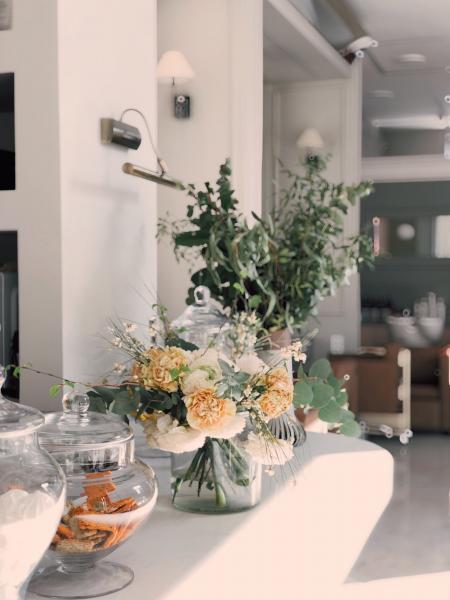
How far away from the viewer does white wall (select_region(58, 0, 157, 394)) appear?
6.21 ft

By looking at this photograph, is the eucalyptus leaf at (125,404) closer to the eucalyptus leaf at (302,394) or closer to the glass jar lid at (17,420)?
the glass jar lid at (17,420)

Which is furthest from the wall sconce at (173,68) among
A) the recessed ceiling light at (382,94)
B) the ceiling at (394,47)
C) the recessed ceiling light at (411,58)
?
the recessed ceiling light at (382,94)

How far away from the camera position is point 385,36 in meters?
6.41

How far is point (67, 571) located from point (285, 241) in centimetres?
144

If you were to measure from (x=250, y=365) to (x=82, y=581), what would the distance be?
1.54 ft

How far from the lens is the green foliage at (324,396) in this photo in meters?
1.94

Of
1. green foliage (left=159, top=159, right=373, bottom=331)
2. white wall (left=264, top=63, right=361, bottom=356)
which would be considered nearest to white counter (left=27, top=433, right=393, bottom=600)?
green foliage (left=159, top=159, right=373, bottom=331)

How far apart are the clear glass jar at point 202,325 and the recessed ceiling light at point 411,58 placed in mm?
5495

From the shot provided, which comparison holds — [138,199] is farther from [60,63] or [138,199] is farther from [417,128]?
[417,128]

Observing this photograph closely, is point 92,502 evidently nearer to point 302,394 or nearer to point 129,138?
point 302,394

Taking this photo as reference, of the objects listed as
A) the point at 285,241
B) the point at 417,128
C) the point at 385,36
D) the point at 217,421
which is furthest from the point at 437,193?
the point at 217,421

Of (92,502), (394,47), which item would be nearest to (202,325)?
(92,502)

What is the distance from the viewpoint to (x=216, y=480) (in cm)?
152

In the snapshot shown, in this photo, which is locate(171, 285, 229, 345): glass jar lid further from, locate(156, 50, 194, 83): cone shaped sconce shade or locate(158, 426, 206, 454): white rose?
locate(156, 50, 194, 83): cone shaped sconce shade
